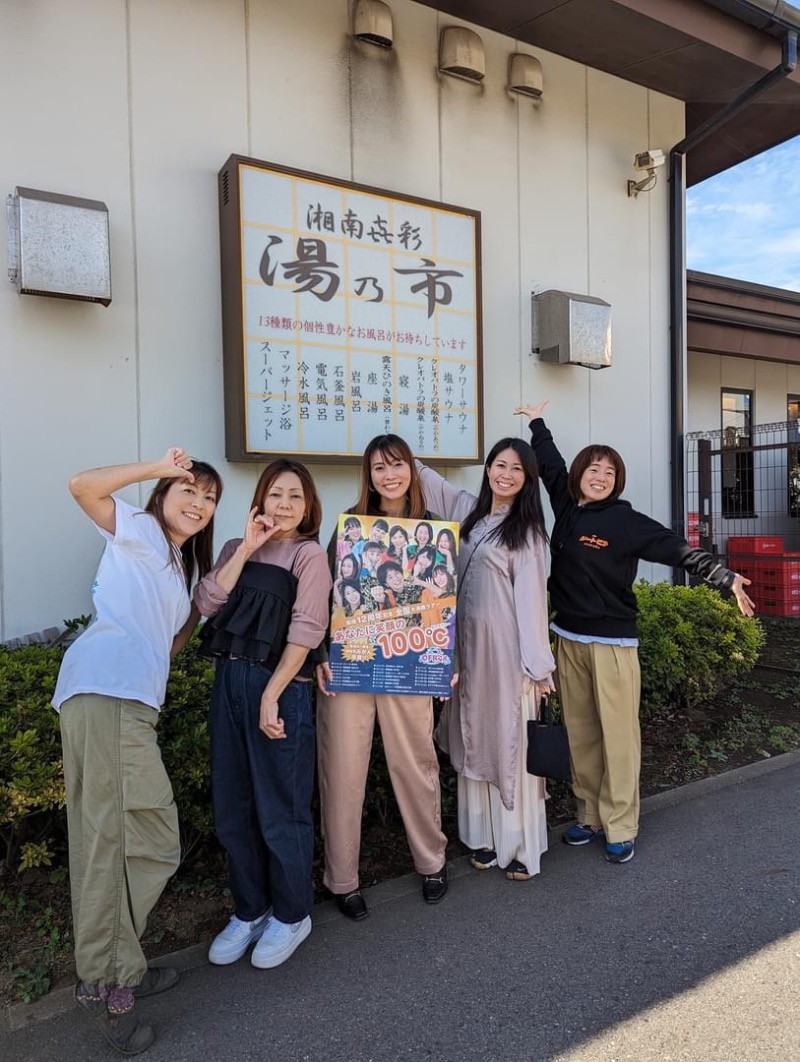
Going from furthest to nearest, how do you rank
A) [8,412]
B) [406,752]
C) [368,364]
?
[368,364] < [8,412] < [406,752]

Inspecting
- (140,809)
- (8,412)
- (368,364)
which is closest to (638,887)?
(140,809)

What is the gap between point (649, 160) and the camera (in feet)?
18.7

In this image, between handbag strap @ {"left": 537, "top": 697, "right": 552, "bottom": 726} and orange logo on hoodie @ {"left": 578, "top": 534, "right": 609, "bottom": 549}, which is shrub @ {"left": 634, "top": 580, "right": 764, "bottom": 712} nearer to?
orange logo on hoodie @ {"left": 578, "top": 534, "right": 609, "bottom": 549}

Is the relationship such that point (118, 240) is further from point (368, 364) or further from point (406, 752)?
point (406, 752)

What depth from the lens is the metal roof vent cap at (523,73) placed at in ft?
16.9

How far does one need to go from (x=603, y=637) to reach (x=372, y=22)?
13.1 ft

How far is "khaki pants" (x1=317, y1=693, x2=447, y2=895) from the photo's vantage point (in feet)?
A: 9.47

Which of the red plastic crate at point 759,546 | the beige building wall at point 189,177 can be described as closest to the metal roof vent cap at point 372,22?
the beige building wall at point 189,177

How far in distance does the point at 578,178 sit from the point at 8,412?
4466mm

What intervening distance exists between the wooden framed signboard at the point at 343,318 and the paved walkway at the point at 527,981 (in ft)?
8.28

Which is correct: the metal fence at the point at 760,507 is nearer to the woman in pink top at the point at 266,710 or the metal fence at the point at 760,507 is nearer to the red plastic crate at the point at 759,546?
the red plastic crate at the point at 759,546

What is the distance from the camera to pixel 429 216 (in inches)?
186

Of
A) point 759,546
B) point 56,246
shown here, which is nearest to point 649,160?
point 56,246

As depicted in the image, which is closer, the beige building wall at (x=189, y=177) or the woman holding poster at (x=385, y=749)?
the woman holding poster at (x=385, y=749)
